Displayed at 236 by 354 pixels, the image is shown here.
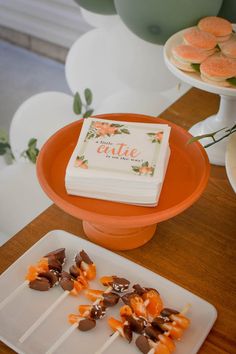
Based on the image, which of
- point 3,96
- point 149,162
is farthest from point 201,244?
point 3,96

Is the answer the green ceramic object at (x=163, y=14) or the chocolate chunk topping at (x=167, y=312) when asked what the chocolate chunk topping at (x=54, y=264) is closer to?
the chocolate chunk topping at (x=167, y=312)

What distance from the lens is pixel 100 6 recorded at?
47.1 inches

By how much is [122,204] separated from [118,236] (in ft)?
0.22

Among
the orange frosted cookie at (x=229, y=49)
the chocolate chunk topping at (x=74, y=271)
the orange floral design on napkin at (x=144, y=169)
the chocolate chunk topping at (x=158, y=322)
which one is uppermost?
the orange frosted cookie at (x=229, y=49)

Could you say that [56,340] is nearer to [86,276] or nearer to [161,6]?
[86,276]

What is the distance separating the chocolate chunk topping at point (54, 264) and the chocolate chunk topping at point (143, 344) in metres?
0.18

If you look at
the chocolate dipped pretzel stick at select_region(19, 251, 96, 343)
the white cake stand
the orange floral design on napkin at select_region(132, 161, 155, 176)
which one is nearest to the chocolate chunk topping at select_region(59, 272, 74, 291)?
the chocolate dipped pretzel stick at select_region(19, 251, 96, 343)

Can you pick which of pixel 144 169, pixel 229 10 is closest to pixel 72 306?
pixel 144 169

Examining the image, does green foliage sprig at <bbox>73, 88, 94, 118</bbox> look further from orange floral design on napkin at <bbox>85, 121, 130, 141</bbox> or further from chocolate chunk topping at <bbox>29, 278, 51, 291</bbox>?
chocolate chunk topping at <bbox>29, 278, 51, 291</bbox>

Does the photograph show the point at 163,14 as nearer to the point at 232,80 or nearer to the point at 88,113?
the point at 232,80

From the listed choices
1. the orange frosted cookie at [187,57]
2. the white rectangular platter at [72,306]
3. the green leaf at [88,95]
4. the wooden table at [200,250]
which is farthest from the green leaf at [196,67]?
the green leaf at [88,95]

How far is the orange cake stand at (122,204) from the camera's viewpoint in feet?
2.43

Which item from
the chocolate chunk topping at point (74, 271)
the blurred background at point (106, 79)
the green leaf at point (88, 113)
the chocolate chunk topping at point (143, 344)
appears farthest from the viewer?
the green leaf at point (88, 113)

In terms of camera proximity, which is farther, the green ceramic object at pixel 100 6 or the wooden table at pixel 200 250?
the green ceramic object at pixel 100 6
